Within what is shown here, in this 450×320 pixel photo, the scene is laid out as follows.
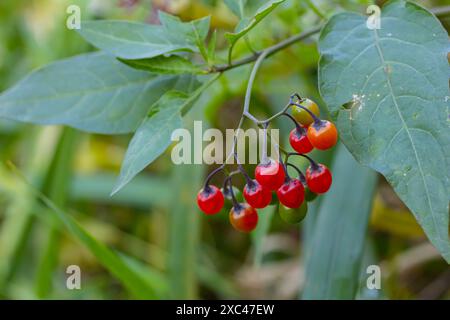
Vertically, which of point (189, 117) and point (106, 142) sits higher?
point (106, 142)

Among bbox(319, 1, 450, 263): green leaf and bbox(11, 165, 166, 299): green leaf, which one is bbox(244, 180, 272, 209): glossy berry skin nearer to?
bbox(319, 1, 450, 263): green leaf

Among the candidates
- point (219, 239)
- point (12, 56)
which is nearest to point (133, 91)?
point (219, 239)

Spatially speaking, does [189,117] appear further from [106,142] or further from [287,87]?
[106,142]

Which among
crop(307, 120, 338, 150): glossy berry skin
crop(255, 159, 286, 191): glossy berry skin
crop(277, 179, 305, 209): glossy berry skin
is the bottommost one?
crop(277, 179, 305, 209): glossy berry skin

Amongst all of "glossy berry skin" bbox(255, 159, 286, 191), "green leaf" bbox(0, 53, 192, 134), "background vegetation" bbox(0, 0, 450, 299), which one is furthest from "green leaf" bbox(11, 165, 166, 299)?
"glossy berry skin" bbox(255, 159, 286, 191)

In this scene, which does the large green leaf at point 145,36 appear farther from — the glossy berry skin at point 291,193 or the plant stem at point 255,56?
the glossy berry skin at point 291,193
